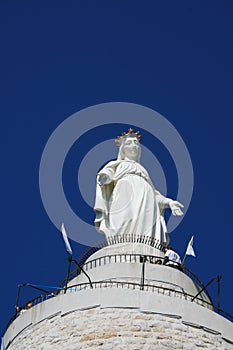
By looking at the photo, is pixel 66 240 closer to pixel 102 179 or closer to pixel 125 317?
pixel 102 179

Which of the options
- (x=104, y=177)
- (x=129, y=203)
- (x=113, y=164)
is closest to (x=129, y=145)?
(x=113, y=164)

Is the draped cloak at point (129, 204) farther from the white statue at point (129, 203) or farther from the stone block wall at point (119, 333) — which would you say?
the stone block wall at point (119, 333)

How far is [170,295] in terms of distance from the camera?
21281 millimetres

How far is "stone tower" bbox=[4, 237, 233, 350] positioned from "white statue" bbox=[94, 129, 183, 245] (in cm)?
302

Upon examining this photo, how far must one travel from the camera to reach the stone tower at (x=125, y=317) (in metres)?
19.9

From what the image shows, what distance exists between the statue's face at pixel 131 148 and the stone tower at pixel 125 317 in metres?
6.49

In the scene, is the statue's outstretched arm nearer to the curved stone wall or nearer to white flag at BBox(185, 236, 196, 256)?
white flag at BBox(185, 236, 196, 256)

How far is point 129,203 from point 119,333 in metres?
6.77

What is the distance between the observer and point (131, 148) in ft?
94.2

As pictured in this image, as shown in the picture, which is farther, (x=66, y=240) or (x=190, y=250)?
(x=190, y=250)

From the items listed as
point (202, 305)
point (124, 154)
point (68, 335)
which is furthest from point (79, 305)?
point (124, 154)

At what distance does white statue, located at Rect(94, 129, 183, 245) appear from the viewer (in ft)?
84.0

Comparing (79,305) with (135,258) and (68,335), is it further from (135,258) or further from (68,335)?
(135,258)

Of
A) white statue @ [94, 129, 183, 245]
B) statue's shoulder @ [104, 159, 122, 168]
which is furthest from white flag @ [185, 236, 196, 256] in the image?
statue's shoulder @ [104, 159, 122, 168]
